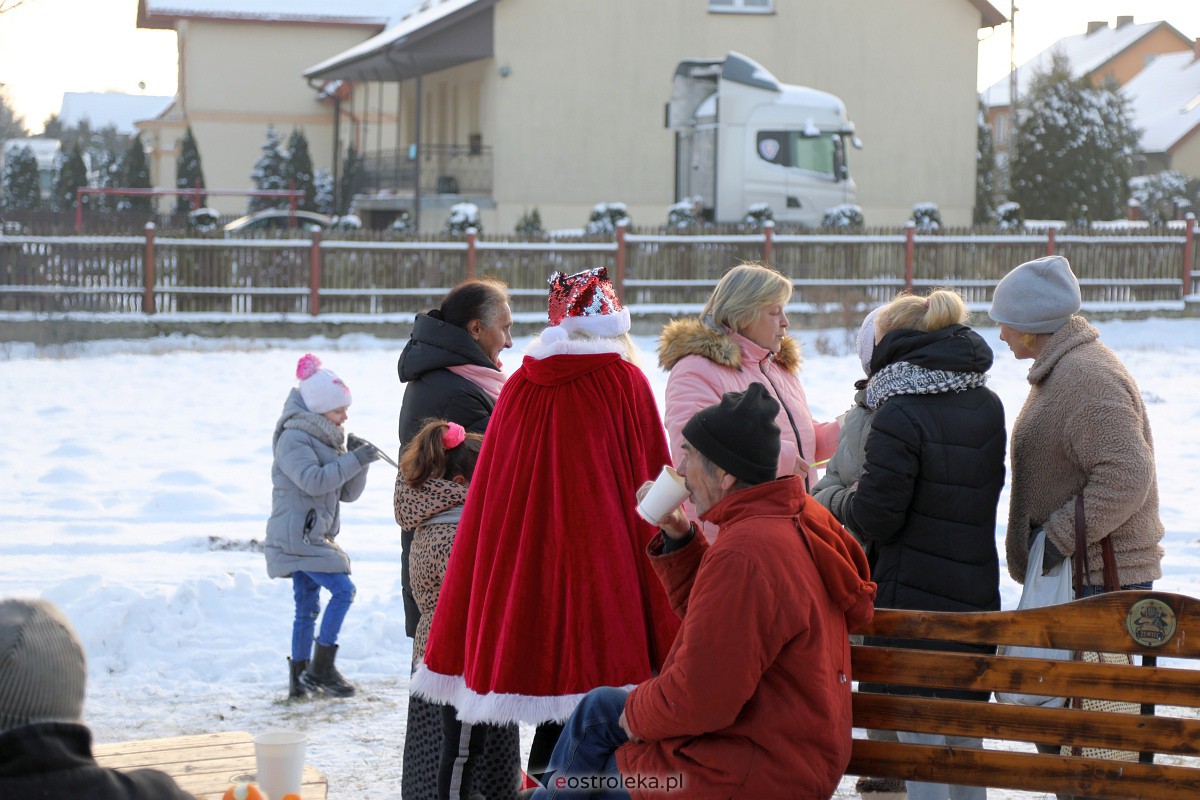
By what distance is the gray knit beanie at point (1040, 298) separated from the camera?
4012mm

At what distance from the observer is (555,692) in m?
3.52

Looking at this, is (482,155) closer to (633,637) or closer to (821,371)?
(821,371)

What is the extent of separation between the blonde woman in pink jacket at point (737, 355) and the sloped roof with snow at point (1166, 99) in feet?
182

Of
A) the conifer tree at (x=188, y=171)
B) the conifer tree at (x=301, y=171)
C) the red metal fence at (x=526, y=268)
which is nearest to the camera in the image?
the red metal fence at (x=526, y=268)

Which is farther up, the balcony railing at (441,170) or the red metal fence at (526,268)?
the balcony railing at (441,170)

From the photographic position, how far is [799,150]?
24.9m

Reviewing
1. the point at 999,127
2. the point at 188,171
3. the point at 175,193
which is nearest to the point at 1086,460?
the point at 175,193

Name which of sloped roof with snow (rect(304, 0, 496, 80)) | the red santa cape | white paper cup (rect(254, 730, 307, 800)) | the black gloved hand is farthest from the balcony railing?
white paper cup (rect(254, 730, 307, 800))

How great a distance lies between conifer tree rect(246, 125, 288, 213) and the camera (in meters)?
38.9

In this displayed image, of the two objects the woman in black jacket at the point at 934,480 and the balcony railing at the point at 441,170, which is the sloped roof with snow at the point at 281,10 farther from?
the woman in black jacket at the point at 934,480

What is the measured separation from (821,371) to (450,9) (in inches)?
630

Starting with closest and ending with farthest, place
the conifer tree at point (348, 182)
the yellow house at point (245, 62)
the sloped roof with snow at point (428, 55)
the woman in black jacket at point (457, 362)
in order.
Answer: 1. the woman in black jacket at point (457, 362)
2. the sloped roof with snow at point (428, 55)
3. the conifer tree at point (348, 182)
4. the yellow house at point (245, 62)

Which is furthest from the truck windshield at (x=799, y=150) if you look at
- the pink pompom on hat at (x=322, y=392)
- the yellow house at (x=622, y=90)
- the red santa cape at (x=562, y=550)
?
the red santa cape at (x=562, y=550)

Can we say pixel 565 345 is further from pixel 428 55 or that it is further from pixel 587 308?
pixel 428 55
